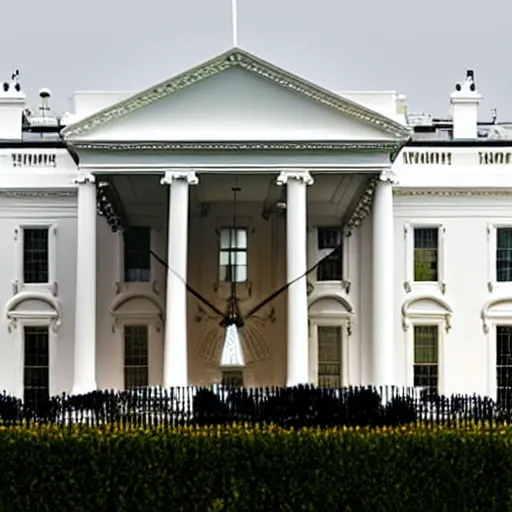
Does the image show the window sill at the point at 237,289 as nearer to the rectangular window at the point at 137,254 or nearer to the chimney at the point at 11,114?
A: the rectangular window at the point at 137,254

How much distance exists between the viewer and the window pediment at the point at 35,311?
1497 inches

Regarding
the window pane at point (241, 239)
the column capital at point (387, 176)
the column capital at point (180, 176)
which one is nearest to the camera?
the column capital at point (180, 176)

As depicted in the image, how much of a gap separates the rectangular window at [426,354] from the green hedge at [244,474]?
1490 centimetres

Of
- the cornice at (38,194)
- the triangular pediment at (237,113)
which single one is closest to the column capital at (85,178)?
the triangular pediment at (237,113)

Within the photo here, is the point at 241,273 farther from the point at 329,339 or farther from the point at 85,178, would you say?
the point at 85,178

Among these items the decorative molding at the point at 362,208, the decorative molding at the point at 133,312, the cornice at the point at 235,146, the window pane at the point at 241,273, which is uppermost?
the cornice at the point at 235,146

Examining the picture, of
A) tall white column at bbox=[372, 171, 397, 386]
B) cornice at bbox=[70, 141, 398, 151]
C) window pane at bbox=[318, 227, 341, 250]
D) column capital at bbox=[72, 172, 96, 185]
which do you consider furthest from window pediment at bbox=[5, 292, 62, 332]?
tall white column at bbox=[372, 171, 397, 386]

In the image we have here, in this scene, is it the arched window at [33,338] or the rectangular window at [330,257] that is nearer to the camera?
the arched window at [33,338]

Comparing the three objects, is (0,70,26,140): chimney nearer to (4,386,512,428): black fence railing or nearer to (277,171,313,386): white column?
(277,171,313,386): white column

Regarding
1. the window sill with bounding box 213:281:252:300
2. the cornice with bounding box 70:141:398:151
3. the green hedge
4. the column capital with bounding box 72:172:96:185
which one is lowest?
the green hedge

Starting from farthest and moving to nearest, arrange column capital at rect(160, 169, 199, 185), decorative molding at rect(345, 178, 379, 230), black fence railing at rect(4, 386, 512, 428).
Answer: decorative molding at rect(345, 178, 379, 230) → column capital at rect(160, 169, 199, 185) → black fence railing at rect(4, 386, 512, 428)

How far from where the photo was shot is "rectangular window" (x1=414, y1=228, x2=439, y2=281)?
3853cm

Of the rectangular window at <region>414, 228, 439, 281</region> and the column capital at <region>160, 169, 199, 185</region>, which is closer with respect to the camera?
the column capital at <region>160, 169, 199, 185</region>

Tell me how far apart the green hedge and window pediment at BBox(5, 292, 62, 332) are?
48.3 feet
